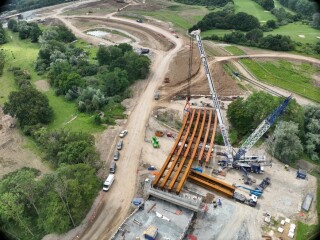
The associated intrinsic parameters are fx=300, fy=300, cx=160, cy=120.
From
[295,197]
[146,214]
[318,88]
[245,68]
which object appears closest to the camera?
[146,214]

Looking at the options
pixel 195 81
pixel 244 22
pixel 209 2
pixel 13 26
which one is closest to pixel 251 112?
pixel 195 81

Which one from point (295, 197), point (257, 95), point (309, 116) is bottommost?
point (295, 197)

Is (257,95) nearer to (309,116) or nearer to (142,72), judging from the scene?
(309,116)

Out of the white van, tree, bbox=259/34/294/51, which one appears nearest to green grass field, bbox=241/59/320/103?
tree, bbox=259/34/294/51

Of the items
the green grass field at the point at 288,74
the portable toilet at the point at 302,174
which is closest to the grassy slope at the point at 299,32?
the green grass field at the point at 288,74

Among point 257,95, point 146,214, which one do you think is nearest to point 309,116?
point 257,95
